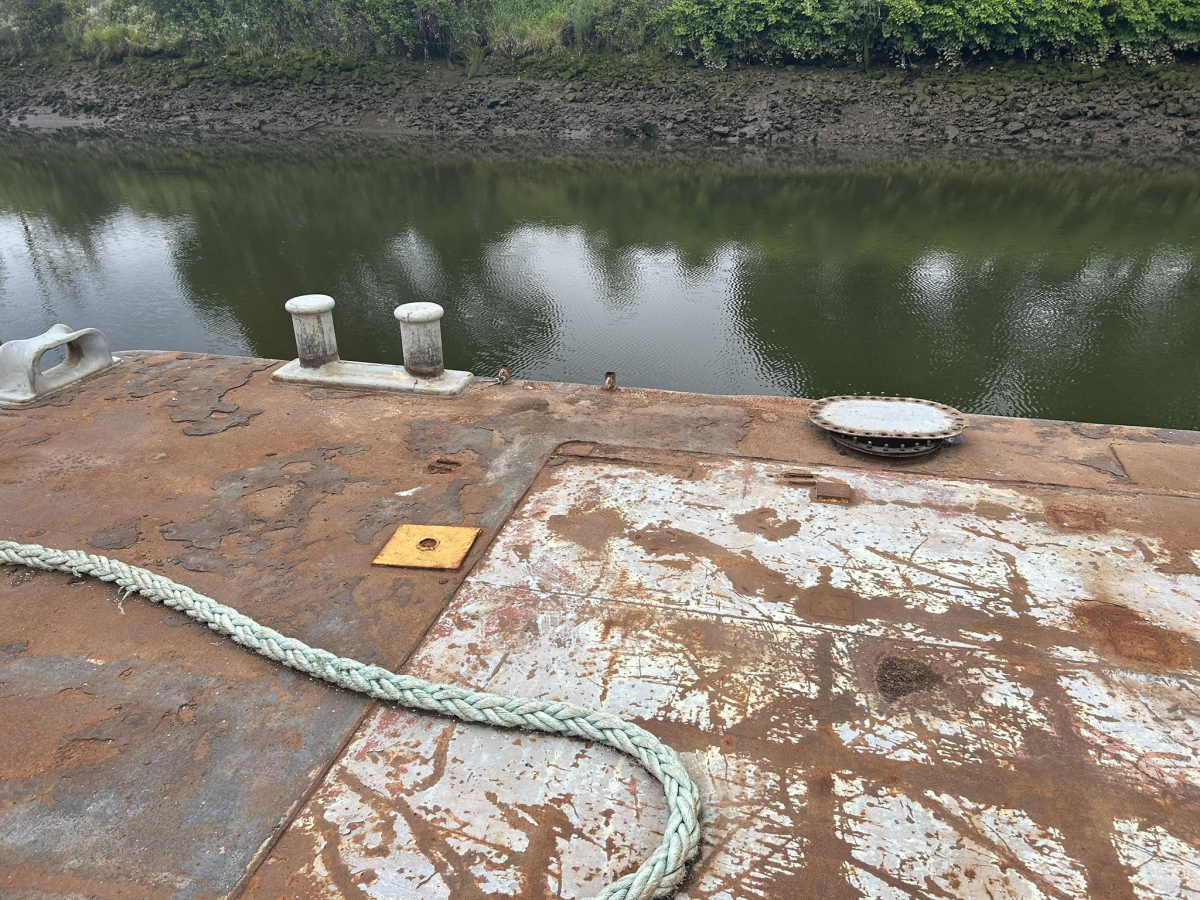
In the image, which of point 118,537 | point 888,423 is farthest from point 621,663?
point 118,537

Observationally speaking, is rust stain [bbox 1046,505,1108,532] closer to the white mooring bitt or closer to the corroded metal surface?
the corroded metal surface

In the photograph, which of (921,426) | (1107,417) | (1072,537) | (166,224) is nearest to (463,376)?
(921,426)

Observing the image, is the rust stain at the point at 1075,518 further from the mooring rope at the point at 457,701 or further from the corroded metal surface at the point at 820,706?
the mooring rope at the point at 457,701

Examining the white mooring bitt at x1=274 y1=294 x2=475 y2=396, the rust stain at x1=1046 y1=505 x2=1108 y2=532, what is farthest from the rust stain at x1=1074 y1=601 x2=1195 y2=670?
the white mooring bitt at x1=274 y1=294 x2=475 y2=396

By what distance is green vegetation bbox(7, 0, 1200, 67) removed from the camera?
22.7 metres

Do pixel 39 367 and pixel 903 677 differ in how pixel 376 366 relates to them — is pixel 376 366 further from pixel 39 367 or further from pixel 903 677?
pixel 903 677

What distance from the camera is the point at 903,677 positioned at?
9.37 feet

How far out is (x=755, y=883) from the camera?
86.7 inches

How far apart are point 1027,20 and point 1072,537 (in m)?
26.0

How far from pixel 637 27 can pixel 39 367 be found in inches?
1080

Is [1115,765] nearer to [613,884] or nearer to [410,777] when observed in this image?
[613,884]

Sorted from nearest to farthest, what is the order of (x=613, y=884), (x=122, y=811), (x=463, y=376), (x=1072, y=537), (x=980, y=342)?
(x=613, y=884), (x=122, y=811), (x=1072, y=537), (x=463, y=376), (x=980, y=342)

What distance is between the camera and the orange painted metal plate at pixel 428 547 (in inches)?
140

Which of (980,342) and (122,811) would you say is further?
(980,342)
